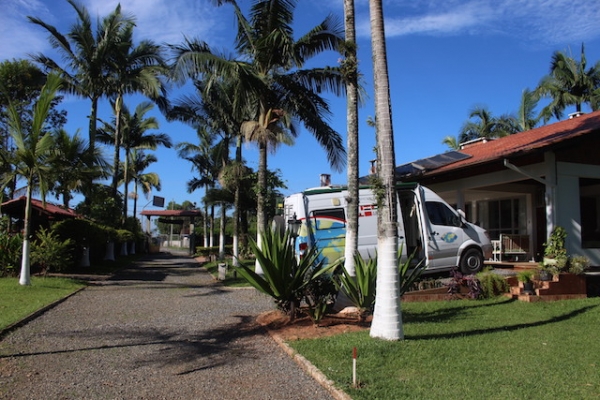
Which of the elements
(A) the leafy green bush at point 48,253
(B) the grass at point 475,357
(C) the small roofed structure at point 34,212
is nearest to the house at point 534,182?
(B) the grass at point 475,357

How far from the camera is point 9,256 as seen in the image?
632 inches

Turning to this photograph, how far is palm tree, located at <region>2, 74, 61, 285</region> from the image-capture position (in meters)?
13.3

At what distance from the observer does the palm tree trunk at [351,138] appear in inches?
384

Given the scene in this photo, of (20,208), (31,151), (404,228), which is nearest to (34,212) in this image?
(20,208)

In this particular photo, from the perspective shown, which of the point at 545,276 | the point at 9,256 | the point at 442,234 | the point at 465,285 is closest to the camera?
the point at 545,276

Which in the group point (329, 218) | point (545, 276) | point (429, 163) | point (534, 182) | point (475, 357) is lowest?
point (475, 357)

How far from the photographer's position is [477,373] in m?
5.59

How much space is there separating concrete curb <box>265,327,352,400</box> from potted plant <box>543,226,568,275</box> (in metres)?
6.54

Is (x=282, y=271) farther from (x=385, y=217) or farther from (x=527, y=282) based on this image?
(x=527, y=282)

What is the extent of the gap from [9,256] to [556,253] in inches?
620

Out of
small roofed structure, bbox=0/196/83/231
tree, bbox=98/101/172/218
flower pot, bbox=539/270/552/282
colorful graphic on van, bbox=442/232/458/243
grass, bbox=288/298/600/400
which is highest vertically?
tree, bbox=98/101/172/218

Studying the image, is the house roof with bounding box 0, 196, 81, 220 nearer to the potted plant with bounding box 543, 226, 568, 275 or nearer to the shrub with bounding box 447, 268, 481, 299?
the shrub with bounding box 447, 268, 481, 299

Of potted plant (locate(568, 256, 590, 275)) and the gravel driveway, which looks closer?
the gravel driveway

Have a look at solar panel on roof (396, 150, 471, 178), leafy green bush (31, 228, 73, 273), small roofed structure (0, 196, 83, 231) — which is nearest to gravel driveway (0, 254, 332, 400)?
leafy green bush (31, 228, 73, 273)
